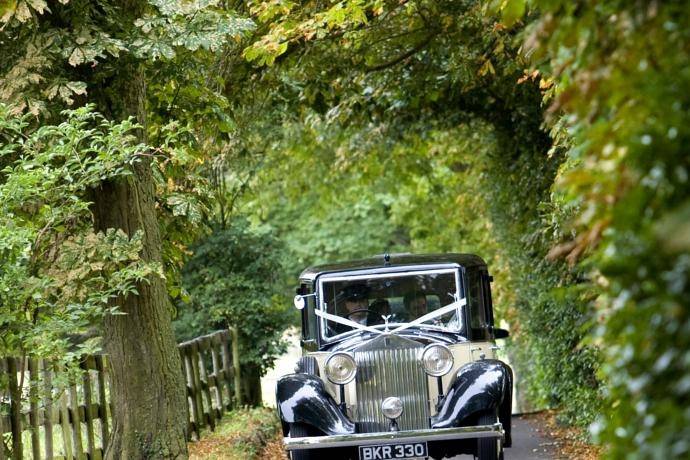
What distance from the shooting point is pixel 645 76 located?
10.3ft

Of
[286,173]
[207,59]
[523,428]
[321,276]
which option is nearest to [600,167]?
[321,276]

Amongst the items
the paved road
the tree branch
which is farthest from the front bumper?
the tree branch

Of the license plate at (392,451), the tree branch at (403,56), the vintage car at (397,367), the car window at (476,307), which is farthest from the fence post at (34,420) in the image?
the tree branch at (403,56)

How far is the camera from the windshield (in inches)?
432

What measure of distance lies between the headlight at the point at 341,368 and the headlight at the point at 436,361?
0.68m

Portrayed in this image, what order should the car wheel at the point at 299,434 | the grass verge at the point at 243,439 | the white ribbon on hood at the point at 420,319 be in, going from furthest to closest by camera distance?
the grass verge at the point at 243,439 < the white ribbon on hood at the point at 420,319 < the car wheel at the point at 299,434

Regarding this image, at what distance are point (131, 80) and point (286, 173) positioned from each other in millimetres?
17140

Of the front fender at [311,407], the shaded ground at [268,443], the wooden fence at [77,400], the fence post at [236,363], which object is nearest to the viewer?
the wooden fence at [77,400]

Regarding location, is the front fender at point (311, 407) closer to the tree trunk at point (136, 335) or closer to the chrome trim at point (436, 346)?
the chrome trim at point (436, 346)

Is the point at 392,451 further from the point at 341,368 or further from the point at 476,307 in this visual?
the point at 476,307

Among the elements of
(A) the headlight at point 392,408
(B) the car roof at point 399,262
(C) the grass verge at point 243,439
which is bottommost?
(C) the grass verge at point 243,439

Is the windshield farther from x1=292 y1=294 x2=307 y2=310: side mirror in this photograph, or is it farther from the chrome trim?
the chrome trim

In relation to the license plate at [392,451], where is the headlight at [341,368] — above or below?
above

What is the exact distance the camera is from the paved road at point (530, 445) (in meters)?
13.3
